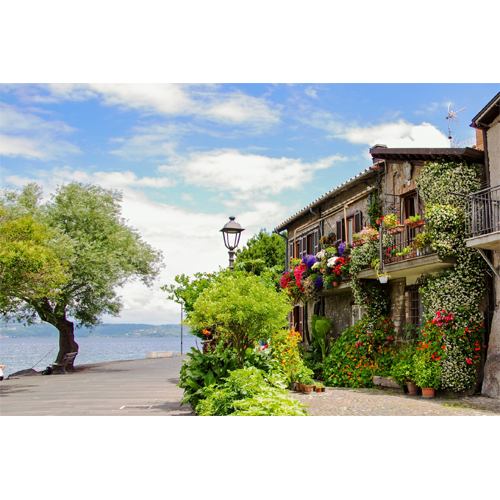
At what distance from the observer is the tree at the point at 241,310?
7555mm

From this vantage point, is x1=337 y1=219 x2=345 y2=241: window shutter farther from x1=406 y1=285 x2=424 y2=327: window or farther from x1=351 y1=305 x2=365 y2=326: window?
x1=406 y1=285 x2=424 y2=327: window

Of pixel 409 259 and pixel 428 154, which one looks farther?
pixel 428 154

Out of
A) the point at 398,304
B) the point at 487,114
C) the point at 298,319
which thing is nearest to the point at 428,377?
the point at 398,304

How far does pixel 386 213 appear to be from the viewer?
490 inches

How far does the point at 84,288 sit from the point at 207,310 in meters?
15.0

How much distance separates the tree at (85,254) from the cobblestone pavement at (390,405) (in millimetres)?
12605

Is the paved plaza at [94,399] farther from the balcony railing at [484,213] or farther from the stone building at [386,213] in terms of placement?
the balcony railing at [484,213]

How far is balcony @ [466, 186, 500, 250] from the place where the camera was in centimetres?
869

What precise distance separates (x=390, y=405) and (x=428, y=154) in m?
5.51

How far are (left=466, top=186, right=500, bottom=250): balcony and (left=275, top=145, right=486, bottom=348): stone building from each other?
859 millimetres

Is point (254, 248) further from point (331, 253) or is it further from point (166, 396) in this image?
point (166, 396)

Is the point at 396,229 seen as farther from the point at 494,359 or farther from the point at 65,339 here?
the point at 65,339
